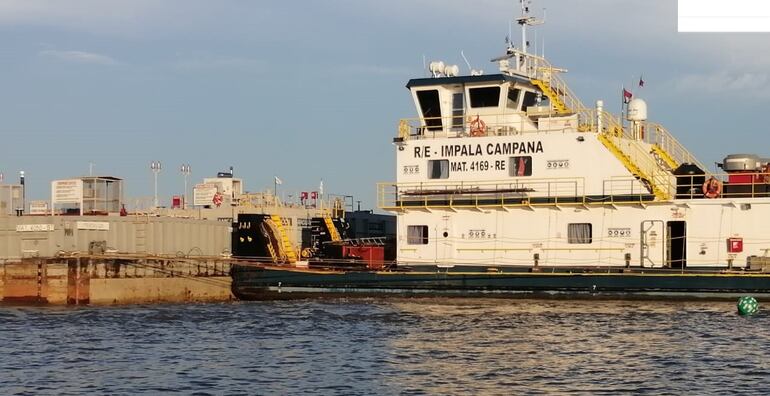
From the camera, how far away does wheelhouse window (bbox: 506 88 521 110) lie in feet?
129

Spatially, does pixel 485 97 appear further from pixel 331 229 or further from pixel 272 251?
pixel 272 251

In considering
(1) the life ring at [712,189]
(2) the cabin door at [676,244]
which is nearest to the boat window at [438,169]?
(2) the cabin door at [676,244]

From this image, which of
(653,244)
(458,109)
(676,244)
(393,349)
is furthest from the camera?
(458,109)

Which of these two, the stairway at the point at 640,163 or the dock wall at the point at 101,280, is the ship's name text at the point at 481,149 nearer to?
the stairway at the point at 640,163

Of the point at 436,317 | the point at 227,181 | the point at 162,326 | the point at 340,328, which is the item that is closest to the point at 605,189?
the point at 436,317

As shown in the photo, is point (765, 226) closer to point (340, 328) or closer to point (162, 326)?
point (340, 328)

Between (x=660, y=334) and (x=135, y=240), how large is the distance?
20.7 m

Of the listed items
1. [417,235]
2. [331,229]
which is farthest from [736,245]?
[331,229]

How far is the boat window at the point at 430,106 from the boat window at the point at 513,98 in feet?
8.72

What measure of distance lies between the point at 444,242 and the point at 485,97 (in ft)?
18.6

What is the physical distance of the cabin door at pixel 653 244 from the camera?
116 feet

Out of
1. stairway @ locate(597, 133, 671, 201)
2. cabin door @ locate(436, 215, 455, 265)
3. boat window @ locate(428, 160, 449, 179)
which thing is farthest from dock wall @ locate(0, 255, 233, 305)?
stairway @ locate(597, 133, 671, 201)

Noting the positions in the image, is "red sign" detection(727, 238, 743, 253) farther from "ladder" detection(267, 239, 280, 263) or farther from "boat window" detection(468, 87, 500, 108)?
"ladder" detection(267, 239, 280, 263)

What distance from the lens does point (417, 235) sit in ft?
127
